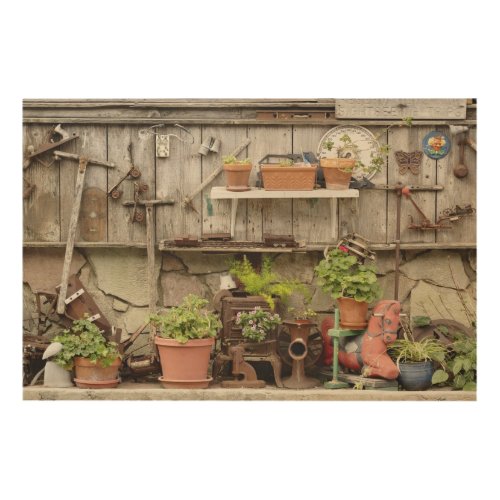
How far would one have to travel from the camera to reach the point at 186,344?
809cm

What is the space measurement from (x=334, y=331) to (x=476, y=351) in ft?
4.11

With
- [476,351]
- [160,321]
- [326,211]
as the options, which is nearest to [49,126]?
[160,321]

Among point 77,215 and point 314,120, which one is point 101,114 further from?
point 314,120

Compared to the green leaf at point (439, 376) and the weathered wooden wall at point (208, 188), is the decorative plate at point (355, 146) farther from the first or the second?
the green leaf at point (439, 376)

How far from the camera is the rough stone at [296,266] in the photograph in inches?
347

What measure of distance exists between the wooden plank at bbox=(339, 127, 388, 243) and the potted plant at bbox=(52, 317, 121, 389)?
238 cm

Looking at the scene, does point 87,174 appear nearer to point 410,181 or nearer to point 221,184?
point 221,184

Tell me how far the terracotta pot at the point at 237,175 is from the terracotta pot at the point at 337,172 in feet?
2.25

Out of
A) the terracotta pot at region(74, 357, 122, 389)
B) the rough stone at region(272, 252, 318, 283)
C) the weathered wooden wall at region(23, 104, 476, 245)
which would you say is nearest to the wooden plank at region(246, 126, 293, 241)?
the weathered wooden wall at region(23, 104, 476, 245)

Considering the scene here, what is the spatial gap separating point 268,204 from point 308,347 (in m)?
1.36

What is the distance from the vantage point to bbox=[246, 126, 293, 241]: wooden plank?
8.67 metres

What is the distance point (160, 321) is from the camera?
26.9 ft

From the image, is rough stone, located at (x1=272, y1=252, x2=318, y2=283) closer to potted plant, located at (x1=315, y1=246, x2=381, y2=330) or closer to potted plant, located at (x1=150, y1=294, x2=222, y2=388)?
potted plant, located at (x1=315, y1=246, x2=381, y2=330)

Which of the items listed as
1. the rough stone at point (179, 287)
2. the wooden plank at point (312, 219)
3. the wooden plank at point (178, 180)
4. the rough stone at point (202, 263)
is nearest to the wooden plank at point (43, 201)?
the wooden plank at point (178, 180)
